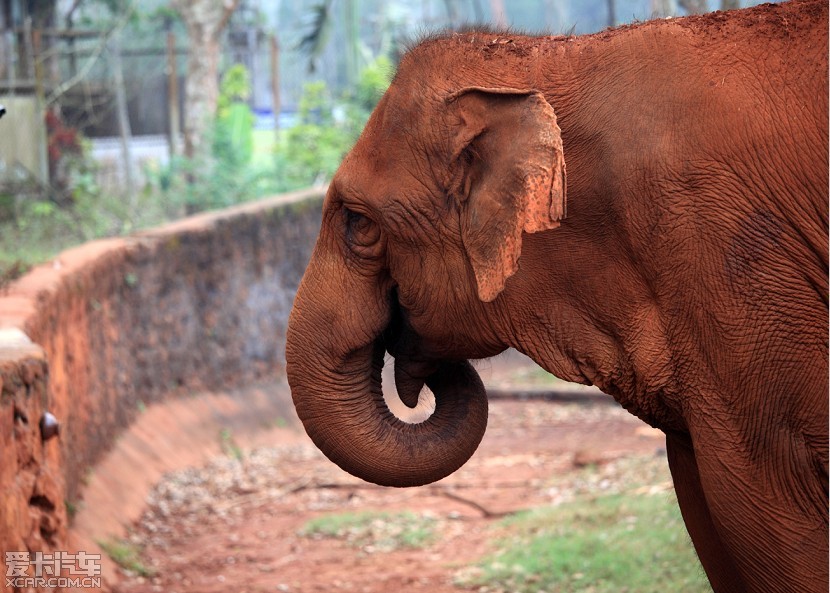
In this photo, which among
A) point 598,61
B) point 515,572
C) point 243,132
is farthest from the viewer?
point 243,132

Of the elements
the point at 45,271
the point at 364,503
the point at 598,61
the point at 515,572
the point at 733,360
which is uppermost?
the point at 598,61

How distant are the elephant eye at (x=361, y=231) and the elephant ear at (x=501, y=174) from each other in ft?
0.99

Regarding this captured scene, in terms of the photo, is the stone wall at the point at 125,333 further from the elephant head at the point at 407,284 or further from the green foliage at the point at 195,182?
the elephant head at the point at 407,284

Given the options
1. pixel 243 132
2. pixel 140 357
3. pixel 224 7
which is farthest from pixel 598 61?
pixel 243 132

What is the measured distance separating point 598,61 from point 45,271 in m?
5.04

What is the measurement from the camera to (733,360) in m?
2.83

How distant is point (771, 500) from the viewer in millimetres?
2861

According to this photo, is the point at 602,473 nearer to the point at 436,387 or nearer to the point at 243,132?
the point at 436,387

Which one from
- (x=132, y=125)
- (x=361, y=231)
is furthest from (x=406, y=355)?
(x=132, y=125)

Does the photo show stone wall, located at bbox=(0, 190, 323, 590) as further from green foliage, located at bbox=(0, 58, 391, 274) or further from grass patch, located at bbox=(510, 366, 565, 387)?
grass patch, located at bbox=(510, 366, 565, 387)

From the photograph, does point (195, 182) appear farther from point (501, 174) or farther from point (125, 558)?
point (501, 174)

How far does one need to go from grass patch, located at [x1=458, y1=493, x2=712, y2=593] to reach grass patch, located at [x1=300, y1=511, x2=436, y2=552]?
1.86ft

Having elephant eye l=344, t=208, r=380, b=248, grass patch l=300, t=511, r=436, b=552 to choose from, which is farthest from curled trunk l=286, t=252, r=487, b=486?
grass patch l=300, t=511, r=436, b=552

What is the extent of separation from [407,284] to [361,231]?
0.21 metres
